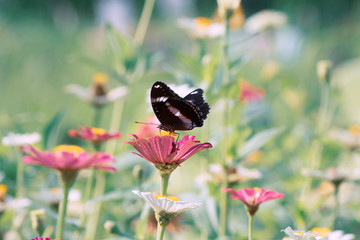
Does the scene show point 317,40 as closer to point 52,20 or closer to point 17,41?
point 17,41

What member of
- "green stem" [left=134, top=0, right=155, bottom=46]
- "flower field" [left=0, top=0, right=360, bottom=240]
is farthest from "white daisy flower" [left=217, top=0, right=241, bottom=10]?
"green stem" [left=134, top=0, right=155, bottom=46]

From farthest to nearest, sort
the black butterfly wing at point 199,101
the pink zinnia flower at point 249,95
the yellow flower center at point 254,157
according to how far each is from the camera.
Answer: the yellow flower center at point 254,157 < the pink zinnia flower at point 249,95 < the black butterfly wing at point 199,101

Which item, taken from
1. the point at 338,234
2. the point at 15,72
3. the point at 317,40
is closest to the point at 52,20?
the point at 15,72

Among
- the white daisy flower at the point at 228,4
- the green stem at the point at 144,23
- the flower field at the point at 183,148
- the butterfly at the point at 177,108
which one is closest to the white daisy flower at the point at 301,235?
the flower field at the point at 183,148

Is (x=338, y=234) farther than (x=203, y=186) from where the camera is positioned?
No

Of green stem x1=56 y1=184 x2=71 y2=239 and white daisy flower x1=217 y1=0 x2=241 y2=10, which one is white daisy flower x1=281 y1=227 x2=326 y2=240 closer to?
Answer: green stem x1=56 y1=184 x2=71 y2=239

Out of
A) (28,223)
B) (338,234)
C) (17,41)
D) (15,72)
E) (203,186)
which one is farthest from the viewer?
(17,41)

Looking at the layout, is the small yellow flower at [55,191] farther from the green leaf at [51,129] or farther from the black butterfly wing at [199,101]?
the black butterfly wing at [199,101]
